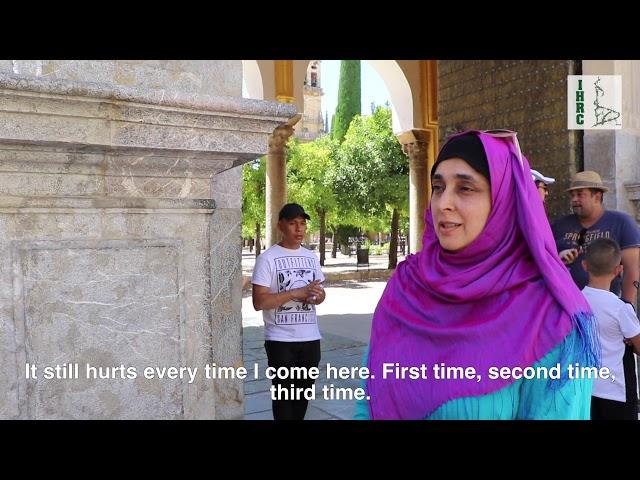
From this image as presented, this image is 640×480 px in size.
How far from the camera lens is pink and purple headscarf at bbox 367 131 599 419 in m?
1.25

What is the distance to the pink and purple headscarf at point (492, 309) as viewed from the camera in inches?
49.1

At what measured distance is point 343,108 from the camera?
34.8 metres

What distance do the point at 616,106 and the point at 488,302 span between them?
172 inches

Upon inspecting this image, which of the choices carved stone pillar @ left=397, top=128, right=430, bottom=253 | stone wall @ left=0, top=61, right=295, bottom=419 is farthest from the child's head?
carved stone pillar @ left=397, top=128, right=430, bottom=253

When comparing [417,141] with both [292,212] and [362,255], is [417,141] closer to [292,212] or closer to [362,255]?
[362,255]

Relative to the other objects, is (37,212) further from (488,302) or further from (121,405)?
(488,302)

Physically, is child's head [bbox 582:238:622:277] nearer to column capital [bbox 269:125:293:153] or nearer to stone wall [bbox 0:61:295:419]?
stone wall [bbox 0:61:295:419]

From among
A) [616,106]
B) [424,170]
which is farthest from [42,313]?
[424,170]

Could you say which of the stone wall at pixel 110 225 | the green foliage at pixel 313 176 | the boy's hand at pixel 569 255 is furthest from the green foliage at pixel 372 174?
the stone wall at pixel 110 225

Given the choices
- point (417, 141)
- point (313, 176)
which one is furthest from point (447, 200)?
point (313, 176)

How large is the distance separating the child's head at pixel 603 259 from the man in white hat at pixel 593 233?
19.7 inches

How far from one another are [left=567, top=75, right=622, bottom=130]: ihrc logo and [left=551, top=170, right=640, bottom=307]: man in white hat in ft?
5.95

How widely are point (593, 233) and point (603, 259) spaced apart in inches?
27.7

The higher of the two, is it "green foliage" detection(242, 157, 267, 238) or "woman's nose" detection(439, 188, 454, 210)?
"green foliage" detection(242, 157, 267, 238)
